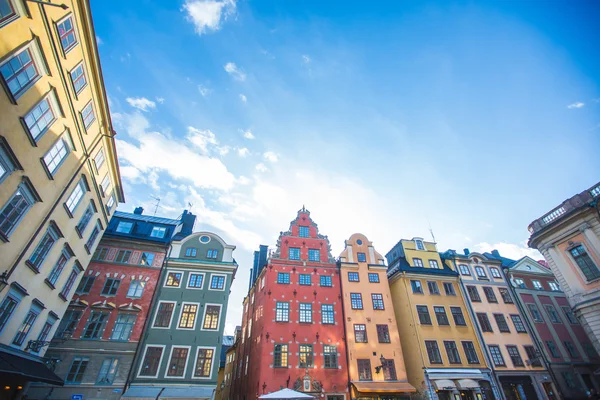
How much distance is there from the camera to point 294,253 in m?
30.2

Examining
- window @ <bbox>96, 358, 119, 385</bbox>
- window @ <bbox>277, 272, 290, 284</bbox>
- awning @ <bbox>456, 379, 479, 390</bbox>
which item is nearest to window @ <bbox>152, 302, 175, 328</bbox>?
window @ <bbox>96, 358, 119, 385</bbox>

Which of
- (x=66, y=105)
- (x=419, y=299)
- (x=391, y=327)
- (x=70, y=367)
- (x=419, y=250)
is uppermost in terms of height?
(x=419, y=250)

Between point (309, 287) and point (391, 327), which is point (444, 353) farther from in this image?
point (309, 287)

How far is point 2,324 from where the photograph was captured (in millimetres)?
14219

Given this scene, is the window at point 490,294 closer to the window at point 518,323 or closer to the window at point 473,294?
the window at point 473,294

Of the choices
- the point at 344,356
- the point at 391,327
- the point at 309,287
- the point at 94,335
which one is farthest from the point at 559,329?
the point at 94,335

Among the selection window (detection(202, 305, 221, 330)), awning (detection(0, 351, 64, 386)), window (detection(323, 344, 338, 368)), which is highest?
window (detection(202, 305, 221, 330))

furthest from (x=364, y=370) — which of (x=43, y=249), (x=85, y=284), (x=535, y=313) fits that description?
(x=43, y=249)

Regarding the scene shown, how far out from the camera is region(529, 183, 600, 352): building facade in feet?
65.7

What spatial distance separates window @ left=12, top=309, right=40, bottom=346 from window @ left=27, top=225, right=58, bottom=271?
2888mm

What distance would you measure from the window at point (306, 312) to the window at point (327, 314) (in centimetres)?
123

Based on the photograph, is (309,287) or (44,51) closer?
(44,51)

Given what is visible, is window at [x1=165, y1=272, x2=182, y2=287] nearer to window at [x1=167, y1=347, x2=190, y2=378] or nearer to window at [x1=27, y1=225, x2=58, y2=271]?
window at [x1=167, y1=347, x2=190, y2=378]

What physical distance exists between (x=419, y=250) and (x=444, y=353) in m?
11.0
